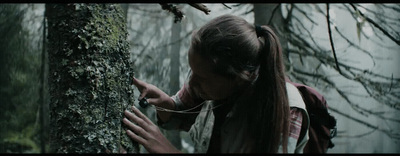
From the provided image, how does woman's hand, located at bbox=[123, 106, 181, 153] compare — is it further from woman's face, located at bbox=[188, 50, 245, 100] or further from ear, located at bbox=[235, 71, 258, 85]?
ear, located at bbox=[235, 71, 258, 85]

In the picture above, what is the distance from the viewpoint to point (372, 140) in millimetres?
4996

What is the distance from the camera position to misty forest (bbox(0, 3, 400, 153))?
1.34 m

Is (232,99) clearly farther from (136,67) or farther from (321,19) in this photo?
(321,19)

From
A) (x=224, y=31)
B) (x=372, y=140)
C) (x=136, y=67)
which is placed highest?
(x=224, y=31)

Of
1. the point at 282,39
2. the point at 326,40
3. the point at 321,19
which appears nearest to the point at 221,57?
the point at 282,39

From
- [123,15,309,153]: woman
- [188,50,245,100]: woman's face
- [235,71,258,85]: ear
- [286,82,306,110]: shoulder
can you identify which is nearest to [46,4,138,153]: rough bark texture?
[123,15,309,153]: woman

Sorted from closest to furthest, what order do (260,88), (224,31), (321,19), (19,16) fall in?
(224,31)
(260,88)
(19,16)
(321,19)

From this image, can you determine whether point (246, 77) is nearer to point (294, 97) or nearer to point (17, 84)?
point (294, 97)

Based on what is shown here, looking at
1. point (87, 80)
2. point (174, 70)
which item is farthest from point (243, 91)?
point (174, 70)

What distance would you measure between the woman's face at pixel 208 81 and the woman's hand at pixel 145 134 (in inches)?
10.9

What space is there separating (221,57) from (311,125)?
53 centimetres

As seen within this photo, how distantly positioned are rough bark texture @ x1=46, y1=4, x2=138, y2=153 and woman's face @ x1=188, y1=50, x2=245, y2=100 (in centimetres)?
29

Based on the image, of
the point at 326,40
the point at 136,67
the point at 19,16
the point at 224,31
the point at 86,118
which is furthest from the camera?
the point at 326,40

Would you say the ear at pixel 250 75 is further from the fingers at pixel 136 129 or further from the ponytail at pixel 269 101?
the fingers at pixel 136 129
